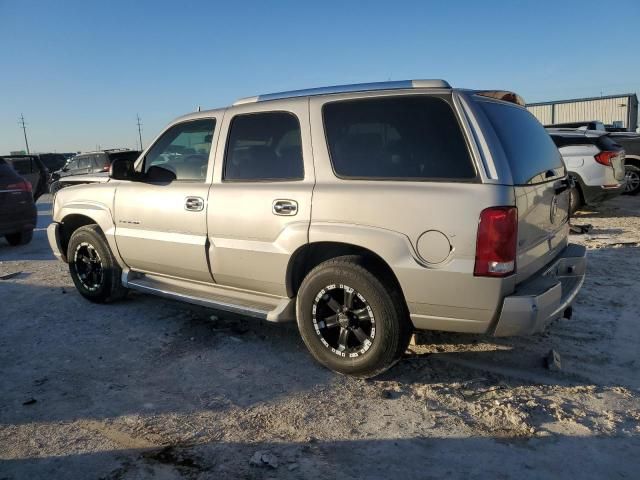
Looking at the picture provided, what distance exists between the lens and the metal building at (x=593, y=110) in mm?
29438

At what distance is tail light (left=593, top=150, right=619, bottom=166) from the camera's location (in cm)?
920

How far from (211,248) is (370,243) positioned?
4.94 feet

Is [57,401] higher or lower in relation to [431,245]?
lower

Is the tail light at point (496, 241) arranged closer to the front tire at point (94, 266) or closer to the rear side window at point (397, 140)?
the rear side window at point (397, 140)

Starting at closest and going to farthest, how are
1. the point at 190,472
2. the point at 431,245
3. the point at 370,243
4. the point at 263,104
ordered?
1. the point at 190,472
2. the point at 431,245
3. the point at 370,243
4. the point at 263,104

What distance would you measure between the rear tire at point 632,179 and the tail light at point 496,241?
36.2 feet

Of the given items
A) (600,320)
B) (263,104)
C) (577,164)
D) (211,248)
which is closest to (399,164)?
(263,104)

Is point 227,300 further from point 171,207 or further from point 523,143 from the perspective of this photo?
point 523,143

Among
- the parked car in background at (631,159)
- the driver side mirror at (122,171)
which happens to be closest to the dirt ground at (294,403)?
the driver side mirror at (122,171)

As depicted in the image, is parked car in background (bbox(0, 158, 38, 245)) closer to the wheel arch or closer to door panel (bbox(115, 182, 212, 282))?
the wheel arch

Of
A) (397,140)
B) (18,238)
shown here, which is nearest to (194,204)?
(397,140)

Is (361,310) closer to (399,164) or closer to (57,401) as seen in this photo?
(399,164)

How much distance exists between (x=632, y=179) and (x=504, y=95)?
10.6 m

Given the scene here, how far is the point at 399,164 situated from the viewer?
336 centimetres
